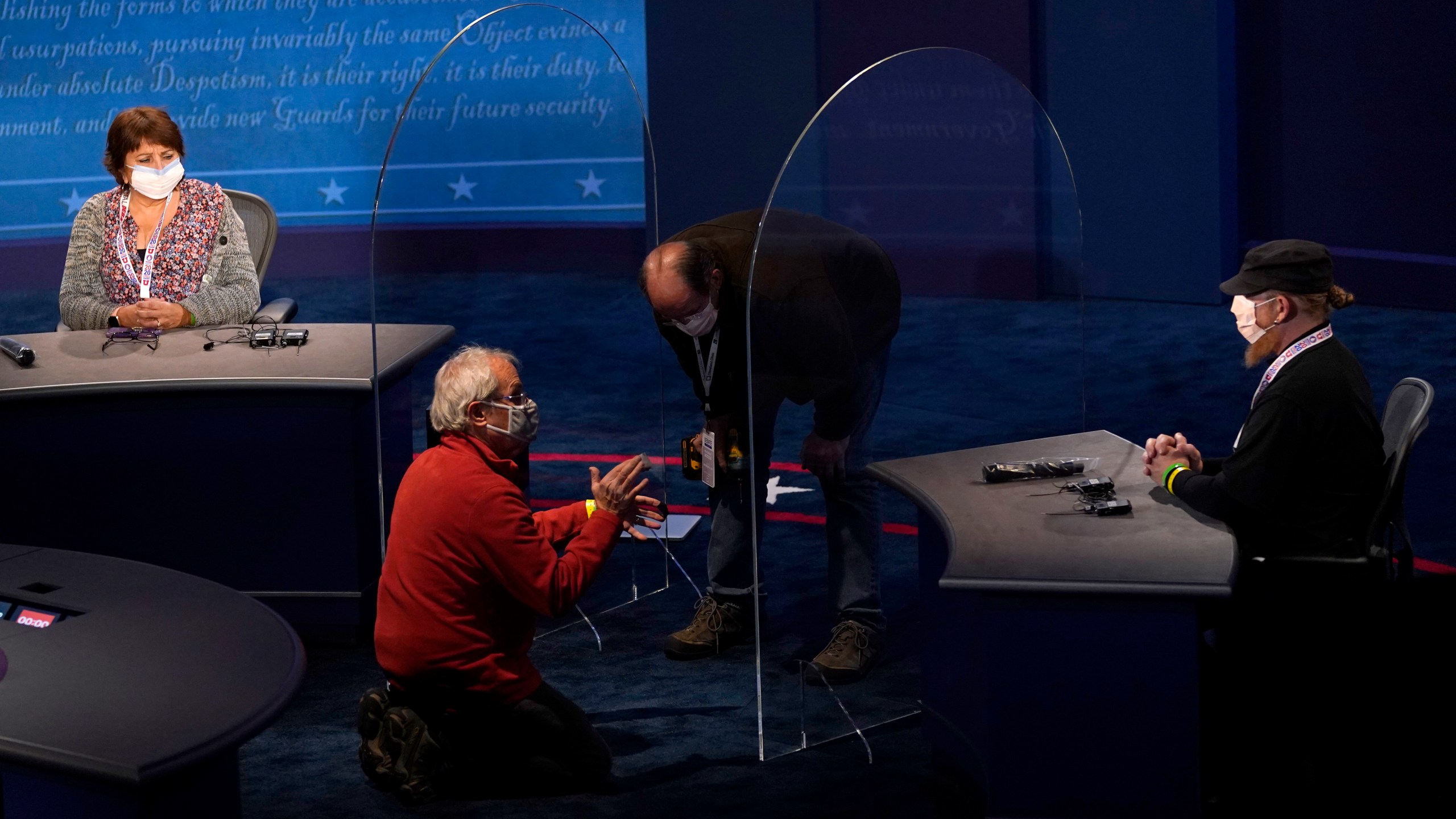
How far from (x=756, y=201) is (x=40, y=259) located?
4.60 meters

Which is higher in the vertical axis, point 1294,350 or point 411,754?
point 1294,350

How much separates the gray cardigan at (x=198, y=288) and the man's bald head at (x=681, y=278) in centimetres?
171

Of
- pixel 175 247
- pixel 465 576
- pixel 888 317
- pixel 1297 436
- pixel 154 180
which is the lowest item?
pixel 465 576

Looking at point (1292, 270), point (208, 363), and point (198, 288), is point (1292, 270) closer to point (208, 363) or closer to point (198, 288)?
point (208, 363)

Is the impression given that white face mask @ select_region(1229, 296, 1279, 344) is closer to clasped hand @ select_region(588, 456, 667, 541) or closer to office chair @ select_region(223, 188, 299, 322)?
clasped hand @ select_region(588, 456, 667, 541)

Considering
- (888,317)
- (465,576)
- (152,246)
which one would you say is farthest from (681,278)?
(152,246)

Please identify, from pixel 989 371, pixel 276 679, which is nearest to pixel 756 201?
pixel 989 371

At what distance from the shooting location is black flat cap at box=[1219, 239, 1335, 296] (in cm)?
304

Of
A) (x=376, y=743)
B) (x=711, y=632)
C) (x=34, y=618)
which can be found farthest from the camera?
(x=711, y=632)

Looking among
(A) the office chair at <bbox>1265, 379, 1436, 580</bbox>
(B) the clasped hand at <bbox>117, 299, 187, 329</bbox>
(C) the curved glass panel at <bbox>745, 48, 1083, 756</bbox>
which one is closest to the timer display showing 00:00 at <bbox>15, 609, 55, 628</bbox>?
(C) the curved glass panel at <bbox>745, 48, 1083, 756</bbox>

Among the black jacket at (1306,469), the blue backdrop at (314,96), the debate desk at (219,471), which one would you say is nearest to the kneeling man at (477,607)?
the debate desk at (219,471)

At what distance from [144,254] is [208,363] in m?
0.65

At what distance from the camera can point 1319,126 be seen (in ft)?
28.0

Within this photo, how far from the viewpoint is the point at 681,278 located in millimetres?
3537
